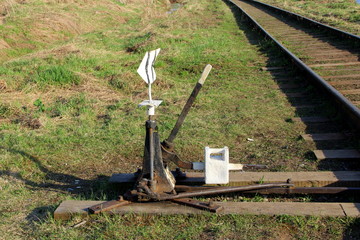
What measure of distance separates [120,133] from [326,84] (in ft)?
10.5

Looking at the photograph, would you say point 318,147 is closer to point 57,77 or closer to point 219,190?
point 219,190

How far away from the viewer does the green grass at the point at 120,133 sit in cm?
308

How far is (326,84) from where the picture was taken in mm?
6336

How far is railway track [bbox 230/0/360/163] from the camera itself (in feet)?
15.6

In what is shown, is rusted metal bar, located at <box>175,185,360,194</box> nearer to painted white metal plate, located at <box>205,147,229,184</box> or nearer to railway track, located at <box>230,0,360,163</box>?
painted white metal plate, located at <box>205,147,229,184</box>

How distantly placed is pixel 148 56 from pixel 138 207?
116 cm

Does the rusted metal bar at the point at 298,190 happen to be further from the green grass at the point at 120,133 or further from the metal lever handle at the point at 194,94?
the metal lever handle at the point at 194,94

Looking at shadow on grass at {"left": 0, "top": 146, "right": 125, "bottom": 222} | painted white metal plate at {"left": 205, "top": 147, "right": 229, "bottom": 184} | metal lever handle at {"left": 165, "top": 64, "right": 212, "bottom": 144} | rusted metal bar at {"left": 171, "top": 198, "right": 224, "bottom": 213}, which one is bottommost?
shadow on grass at {"left": 0, "top": 146, "right": 125, "bottom": 222}

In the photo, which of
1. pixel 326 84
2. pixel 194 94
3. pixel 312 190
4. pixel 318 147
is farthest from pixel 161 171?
pixel 326 84

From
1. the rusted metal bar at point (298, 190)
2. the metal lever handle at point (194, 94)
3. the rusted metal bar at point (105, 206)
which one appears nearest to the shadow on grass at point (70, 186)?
the rusted metal bar at point (105, 206)

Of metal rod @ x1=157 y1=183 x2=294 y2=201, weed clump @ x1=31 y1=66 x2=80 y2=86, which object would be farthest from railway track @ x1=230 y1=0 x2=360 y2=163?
weed clump @ x1=31 y1=66 x2=80 y2=86

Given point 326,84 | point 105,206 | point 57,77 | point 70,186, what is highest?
point 326,84

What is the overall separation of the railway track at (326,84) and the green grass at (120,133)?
0.80 ft

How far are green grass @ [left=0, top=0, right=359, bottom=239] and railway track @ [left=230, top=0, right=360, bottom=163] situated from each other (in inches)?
9.6
